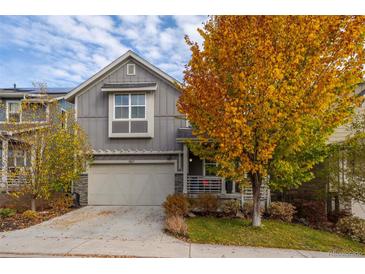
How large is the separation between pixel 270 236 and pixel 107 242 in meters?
4.54

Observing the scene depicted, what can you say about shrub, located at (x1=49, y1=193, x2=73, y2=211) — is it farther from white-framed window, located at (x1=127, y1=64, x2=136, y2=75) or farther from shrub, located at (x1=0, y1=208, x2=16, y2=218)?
white-framed window, located at (x1=127, y1=64, x2=136, y2=75)

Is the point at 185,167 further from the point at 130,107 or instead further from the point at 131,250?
the point at 131,250

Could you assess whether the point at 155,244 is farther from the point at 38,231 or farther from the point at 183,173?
the point at 183,173

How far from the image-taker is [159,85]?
1307 centimetres

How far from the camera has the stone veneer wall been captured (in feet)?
41.4

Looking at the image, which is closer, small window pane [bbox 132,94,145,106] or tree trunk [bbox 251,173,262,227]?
tree trunk [bbox 251,173,262,227]

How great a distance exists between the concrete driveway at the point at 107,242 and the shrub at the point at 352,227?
2621 mm

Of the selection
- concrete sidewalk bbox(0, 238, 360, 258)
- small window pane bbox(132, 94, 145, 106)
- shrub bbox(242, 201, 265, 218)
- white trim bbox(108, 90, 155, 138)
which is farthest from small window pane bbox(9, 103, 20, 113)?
shrub bbox(242, 201, 265, 218)

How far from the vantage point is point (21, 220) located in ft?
29.6

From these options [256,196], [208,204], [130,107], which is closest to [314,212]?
[256,196]

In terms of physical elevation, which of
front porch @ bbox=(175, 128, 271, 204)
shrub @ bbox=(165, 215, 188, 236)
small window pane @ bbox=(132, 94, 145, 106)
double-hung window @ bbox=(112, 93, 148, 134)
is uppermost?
small window pane @ bbox=(132, 94, 145, 106)

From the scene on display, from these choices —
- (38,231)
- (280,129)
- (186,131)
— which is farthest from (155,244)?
(186,131)

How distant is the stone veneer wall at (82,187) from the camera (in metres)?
12.6

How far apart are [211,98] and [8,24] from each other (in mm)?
6724
